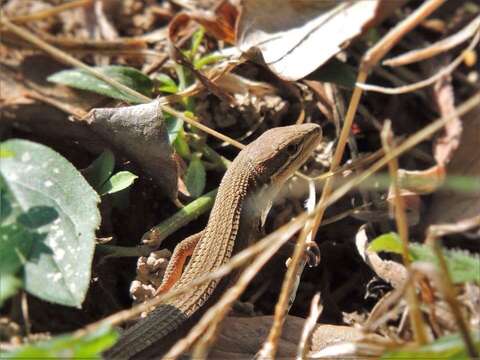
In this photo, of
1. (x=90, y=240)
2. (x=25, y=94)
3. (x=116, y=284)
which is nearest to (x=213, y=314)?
(x=90, y=240)

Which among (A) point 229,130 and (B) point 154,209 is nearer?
(B) point 154,209

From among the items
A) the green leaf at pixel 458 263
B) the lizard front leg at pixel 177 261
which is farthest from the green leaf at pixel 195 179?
the green leaf at pixel 458 263

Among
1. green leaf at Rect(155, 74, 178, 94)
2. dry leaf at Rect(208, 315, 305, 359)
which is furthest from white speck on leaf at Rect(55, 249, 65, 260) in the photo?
green leaf at Rect(155, 74, 178, 94)

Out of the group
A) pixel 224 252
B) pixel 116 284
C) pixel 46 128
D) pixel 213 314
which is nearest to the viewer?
pixel 213 314

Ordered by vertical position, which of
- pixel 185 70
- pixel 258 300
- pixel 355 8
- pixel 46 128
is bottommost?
pixel 258 300

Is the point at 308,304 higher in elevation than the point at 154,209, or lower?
lower

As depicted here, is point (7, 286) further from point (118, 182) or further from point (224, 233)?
point (224, 233)

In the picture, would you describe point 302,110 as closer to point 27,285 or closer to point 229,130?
point 229,130

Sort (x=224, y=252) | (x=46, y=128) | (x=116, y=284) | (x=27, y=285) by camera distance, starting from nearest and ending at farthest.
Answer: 1. (x=27, y=285)
2. (x=224, y=252)
3. (x=116, y=284)
4. (x=46, y=128)
